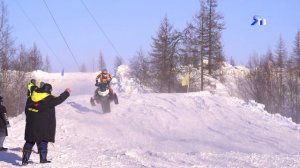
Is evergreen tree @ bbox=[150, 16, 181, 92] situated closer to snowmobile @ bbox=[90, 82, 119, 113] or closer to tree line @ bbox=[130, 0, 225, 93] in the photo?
tree line @ bbox=[130, 0, 225, 93]

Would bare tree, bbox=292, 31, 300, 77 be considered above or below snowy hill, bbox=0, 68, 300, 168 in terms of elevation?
above

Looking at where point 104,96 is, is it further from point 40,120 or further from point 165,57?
point 165,57

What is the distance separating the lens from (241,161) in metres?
9.62

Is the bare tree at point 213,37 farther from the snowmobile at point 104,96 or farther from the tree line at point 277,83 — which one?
the snowmobile at point 104,96

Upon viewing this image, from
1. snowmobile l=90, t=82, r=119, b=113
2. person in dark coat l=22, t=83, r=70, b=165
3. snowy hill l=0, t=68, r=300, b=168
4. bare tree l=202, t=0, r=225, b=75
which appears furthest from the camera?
bare tree l=202, t=0, r=225, b=75

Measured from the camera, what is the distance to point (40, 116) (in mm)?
9461

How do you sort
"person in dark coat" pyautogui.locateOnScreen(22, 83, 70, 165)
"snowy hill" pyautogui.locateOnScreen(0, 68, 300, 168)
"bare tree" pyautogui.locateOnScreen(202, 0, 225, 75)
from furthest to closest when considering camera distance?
"bare tree" pyautogui.locateOnScreen(202, 0, 225, 75), "snowy hill" pyautogui.locateOnScreen(0, 68, 300, 168), "person in dark coat" pyautogui.locateOnScreen(22, 83, 70, 165)

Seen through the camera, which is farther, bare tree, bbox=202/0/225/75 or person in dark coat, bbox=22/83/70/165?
bare tree, bbox=202/0/225/75

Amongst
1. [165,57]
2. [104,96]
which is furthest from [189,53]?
[104,96]

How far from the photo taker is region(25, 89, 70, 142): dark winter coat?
31.0ft

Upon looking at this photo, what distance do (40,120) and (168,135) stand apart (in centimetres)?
824

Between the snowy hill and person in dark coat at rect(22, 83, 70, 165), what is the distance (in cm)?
38

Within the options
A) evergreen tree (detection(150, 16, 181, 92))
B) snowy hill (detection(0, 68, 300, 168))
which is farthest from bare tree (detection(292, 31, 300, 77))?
snowy hill (detection(0, 68, 300, 168))

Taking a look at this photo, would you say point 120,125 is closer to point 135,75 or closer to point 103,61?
point 135,75
